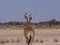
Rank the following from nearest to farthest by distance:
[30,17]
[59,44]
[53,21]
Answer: [30,17], [59,44], [53,21]

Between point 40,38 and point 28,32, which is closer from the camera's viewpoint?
point 28,32

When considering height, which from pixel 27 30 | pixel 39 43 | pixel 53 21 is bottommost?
pixel 53 21

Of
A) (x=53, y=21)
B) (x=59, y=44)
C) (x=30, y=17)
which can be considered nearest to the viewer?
(x=30, y=17)

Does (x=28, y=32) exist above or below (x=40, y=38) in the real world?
above

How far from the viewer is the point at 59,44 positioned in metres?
29.3

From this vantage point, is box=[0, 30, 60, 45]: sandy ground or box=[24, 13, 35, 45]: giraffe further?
box=[0, 30, 60, 45]: sandy ground

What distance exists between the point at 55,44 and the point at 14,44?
318 centimetres

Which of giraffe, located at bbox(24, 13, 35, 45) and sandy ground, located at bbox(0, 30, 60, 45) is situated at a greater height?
giraffe, located at bbox(24, 13, 35, 45)

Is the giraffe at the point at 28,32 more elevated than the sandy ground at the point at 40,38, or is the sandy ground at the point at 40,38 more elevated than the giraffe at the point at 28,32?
the giraffe at the point at 28,32

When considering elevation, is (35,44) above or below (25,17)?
below

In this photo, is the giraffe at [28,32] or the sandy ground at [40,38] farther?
the sandy ground at [40,38]

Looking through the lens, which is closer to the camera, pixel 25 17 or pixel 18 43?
pixel 25 17

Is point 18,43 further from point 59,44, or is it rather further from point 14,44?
point 59,44

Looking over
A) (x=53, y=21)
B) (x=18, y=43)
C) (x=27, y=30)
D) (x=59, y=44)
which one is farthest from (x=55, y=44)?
(x=53, y=21)
